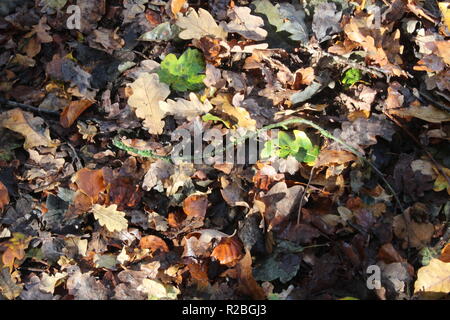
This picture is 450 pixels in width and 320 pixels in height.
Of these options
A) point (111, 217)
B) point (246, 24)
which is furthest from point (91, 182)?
point (246, 24)

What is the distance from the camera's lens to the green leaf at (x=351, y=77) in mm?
2537

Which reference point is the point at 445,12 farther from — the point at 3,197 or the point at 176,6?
the point at 3,197

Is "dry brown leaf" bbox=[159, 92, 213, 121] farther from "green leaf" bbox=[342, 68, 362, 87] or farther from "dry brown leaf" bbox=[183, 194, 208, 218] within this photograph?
"green leaf" bbox=[342, 68, 362, 87]

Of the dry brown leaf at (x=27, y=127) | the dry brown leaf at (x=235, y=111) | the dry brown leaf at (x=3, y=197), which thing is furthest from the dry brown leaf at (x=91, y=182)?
the dry brown leaf at (x=235, y=111)

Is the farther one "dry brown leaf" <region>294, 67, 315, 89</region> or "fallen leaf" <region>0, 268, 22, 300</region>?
"dry brown leaf" <region>294, 67, 315, 89</region>

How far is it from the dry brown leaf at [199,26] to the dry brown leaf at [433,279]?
174 centimetres

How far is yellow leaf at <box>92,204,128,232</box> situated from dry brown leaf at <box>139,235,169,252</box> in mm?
131

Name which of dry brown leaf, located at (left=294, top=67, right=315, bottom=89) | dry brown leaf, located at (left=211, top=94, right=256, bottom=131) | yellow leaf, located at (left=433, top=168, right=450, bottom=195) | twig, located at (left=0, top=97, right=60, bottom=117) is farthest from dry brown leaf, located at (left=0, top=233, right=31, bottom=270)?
yellow leaf, located at (left=433, top=168, right=450, bottom=195)

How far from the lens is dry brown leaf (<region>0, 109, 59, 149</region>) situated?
8.55 ft

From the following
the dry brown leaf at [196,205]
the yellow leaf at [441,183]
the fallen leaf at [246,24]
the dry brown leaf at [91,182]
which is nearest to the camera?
the yellow leaf at [441,183]

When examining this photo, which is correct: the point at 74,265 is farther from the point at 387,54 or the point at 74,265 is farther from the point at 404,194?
the point at 387,54

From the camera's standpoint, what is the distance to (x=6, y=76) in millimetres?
2795

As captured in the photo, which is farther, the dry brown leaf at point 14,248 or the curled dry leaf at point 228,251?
the dry brown leaf at point 14,248

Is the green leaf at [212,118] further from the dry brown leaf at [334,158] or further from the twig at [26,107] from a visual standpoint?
→ the twig at [26,107]
